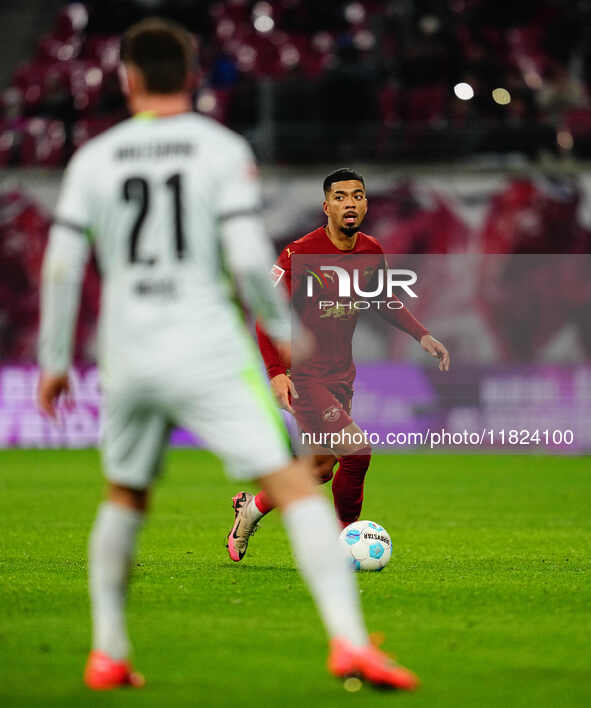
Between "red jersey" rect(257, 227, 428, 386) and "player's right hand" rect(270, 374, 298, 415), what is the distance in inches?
28.1

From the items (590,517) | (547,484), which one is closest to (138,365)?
(590,517)

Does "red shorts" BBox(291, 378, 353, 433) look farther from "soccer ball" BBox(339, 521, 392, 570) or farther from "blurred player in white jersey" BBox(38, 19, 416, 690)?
"blurred player in white jersey" BBox(38, 19, 416, 690)

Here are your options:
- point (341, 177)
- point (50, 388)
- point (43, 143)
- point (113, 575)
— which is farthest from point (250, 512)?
point (43, 143)

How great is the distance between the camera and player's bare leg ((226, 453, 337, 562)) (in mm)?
8531

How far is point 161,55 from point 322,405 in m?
4.26

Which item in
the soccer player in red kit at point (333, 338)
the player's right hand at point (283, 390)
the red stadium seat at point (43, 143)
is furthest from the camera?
the red stadium seat at point (43, 143)

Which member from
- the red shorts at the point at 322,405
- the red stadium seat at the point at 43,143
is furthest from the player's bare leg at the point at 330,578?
the red stadium seat at the point at 43,143

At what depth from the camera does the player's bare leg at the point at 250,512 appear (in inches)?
336

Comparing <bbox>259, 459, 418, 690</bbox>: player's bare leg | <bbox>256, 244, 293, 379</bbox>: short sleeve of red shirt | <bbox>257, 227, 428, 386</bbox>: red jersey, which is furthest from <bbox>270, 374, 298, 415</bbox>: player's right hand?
<bbox>259, 459, 418, 690</bbox>: player's bare leg

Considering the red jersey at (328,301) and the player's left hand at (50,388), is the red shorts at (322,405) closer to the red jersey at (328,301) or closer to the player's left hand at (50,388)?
the red jersey at (328,301)

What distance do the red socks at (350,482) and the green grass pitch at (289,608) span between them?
0.46 meters

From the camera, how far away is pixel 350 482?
853 centimetres

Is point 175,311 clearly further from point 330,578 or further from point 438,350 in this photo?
point 438,350

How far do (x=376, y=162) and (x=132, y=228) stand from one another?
16.6m
